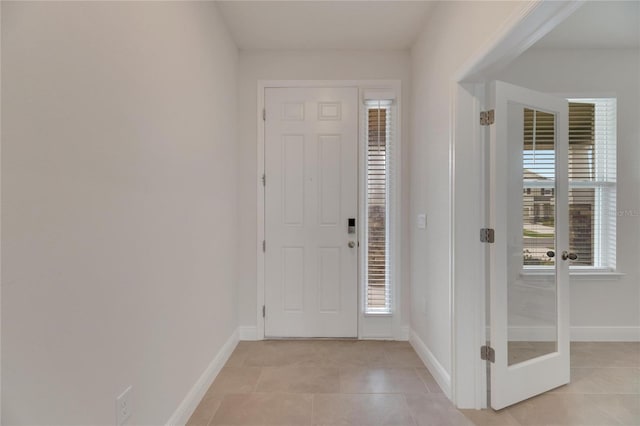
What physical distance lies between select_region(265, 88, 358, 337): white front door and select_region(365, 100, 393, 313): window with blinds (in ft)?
0.48

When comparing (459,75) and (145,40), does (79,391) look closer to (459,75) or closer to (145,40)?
(145,40)

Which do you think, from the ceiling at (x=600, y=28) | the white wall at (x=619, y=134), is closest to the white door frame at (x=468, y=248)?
the ceiling at (x=600, y=28)

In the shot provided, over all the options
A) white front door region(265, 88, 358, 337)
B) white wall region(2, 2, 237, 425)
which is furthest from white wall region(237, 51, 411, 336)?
white wall region(2, 2, 237, 425)

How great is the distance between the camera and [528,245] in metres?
1.86

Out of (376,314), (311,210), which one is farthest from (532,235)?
(311,210)

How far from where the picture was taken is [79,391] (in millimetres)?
948

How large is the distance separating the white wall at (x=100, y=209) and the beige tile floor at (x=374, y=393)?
1.34ft

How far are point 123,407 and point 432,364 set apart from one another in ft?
6.37

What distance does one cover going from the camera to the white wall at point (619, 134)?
2680 mm

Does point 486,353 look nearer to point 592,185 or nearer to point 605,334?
point 605,334

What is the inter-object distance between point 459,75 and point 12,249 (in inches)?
85.2

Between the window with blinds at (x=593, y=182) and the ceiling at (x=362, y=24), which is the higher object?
the ceiling at (x=362, y=24)

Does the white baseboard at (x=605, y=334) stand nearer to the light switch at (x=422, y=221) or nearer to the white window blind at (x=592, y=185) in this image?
the white window blind at (x=592, y=185)

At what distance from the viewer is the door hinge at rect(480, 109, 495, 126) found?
5.74 ft
